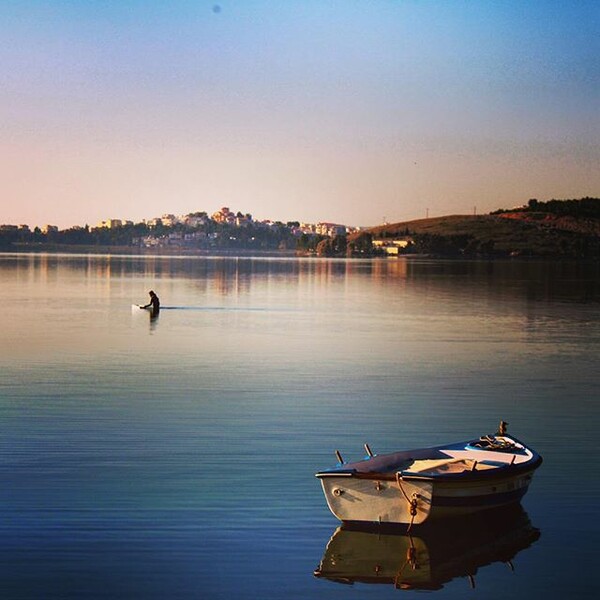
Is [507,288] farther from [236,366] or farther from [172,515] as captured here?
[172,515]

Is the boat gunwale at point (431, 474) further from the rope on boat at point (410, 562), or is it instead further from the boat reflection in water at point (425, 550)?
the rope on boat at point (410, 562)

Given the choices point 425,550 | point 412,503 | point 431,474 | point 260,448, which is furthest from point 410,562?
point 260,448

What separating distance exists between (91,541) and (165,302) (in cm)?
5355

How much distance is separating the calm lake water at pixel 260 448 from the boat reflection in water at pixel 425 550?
35 mm

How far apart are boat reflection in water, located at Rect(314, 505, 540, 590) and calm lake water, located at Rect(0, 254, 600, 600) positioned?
4cm

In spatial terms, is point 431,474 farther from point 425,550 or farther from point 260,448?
point 260,448

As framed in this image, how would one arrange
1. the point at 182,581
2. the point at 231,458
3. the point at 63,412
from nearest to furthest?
the point at 182,581, the point at 231,458, the point at 63,412

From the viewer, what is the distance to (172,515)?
1466cm

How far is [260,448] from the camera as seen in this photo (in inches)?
762

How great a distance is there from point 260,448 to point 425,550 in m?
6.22

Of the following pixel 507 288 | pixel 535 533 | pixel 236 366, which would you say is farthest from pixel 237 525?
pixel 507 288

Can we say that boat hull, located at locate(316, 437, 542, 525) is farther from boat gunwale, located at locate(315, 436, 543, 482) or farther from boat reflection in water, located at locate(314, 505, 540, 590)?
boat reflection in water, located at locate(314, 505, 540, 590)

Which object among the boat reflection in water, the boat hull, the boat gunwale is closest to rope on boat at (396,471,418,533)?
the boat hull

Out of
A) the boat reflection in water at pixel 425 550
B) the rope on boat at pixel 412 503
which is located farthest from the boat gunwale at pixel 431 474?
the boat reflection in water at pixel 425 550
